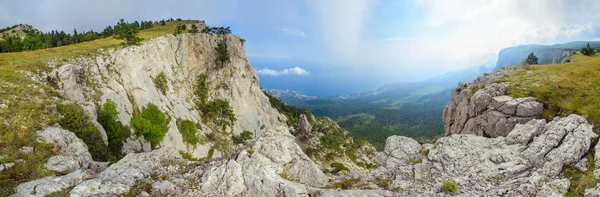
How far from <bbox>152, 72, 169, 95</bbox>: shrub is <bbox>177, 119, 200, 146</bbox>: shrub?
9.35 metres

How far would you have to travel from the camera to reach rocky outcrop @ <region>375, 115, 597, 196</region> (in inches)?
741

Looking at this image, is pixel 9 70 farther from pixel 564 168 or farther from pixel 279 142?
pixel 564 168

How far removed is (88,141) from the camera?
3031 centimetres

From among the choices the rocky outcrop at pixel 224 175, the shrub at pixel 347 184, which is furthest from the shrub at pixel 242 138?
the shrub at pixel 347 184

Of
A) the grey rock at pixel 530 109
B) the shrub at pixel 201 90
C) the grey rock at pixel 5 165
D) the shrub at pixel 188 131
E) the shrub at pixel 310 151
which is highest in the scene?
the shrub at pixel 201 90

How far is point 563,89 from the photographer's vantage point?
31.1m

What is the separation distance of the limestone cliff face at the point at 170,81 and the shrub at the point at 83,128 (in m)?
6.37

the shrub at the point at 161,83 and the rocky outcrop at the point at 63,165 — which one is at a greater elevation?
the shrub at the point at 161,83

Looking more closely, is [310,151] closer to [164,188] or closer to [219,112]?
[219,112]

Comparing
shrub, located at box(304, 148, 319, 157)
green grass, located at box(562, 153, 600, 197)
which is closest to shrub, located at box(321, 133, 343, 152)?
shrub, located at box(304, 148, 319, 157)

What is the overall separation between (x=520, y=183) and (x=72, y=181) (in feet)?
99.7

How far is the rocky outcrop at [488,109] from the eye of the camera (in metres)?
29.8

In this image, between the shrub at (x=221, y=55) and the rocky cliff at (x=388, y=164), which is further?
the shrub at (x=221, y=55)

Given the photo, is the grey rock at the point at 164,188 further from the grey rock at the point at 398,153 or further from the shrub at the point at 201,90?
the shrub at the point at 201,90
